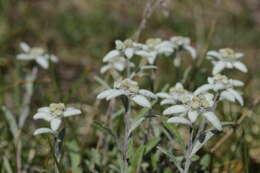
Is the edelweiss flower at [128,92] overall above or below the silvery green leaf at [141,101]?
above

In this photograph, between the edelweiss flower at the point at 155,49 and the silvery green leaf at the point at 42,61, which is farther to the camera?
the silvery green leaf at the point at 42,61

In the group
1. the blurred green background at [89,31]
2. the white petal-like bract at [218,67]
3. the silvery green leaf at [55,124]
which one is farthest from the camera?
the blurred green background at [89,31]

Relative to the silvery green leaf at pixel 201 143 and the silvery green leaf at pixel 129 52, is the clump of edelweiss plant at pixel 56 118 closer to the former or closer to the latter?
the silvery green leaf at pixel 129 52

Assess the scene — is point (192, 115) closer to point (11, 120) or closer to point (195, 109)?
point (195, 109)

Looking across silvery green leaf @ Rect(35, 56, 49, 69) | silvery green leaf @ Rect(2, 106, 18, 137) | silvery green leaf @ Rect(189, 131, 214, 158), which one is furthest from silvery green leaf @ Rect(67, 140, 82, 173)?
silvery green leaf @ Rect(189, 131, 214, 158)

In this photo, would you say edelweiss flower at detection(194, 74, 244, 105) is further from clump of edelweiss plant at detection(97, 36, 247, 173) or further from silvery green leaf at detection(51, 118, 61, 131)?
silvery green leaf at detection(51, 118, 61, 131)

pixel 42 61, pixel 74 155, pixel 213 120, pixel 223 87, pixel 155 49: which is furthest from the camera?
pixel 42 61

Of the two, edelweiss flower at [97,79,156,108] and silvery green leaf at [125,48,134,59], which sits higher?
silvery green leaf at [125,48,134,59]

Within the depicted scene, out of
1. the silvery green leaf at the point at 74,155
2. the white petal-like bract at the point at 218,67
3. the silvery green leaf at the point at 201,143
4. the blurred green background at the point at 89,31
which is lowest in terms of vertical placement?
the silvery green leaf at the point at 74,155

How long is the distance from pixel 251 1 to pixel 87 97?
607cm

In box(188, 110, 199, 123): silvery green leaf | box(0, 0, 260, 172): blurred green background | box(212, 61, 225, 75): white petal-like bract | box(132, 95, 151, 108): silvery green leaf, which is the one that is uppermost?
box(0, 0, 260, 172): blurred green background

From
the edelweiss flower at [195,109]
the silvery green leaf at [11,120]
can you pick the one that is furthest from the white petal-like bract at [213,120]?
the silvery green leaf at [11,120]

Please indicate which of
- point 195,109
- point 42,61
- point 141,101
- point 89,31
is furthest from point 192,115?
point 89,31

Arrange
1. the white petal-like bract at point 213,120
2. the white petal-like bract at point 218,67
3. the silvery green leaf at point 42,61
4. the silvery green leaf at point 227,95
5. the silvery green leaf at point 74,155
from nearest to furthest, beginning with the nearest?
the white petal-like bract at point 213,120 → the silvery green leaf at point 227,95 → the white petal-like bract at point 218,67 → the silvery green leaf at point 74,155 → the silvery green leaf at point 42,61
